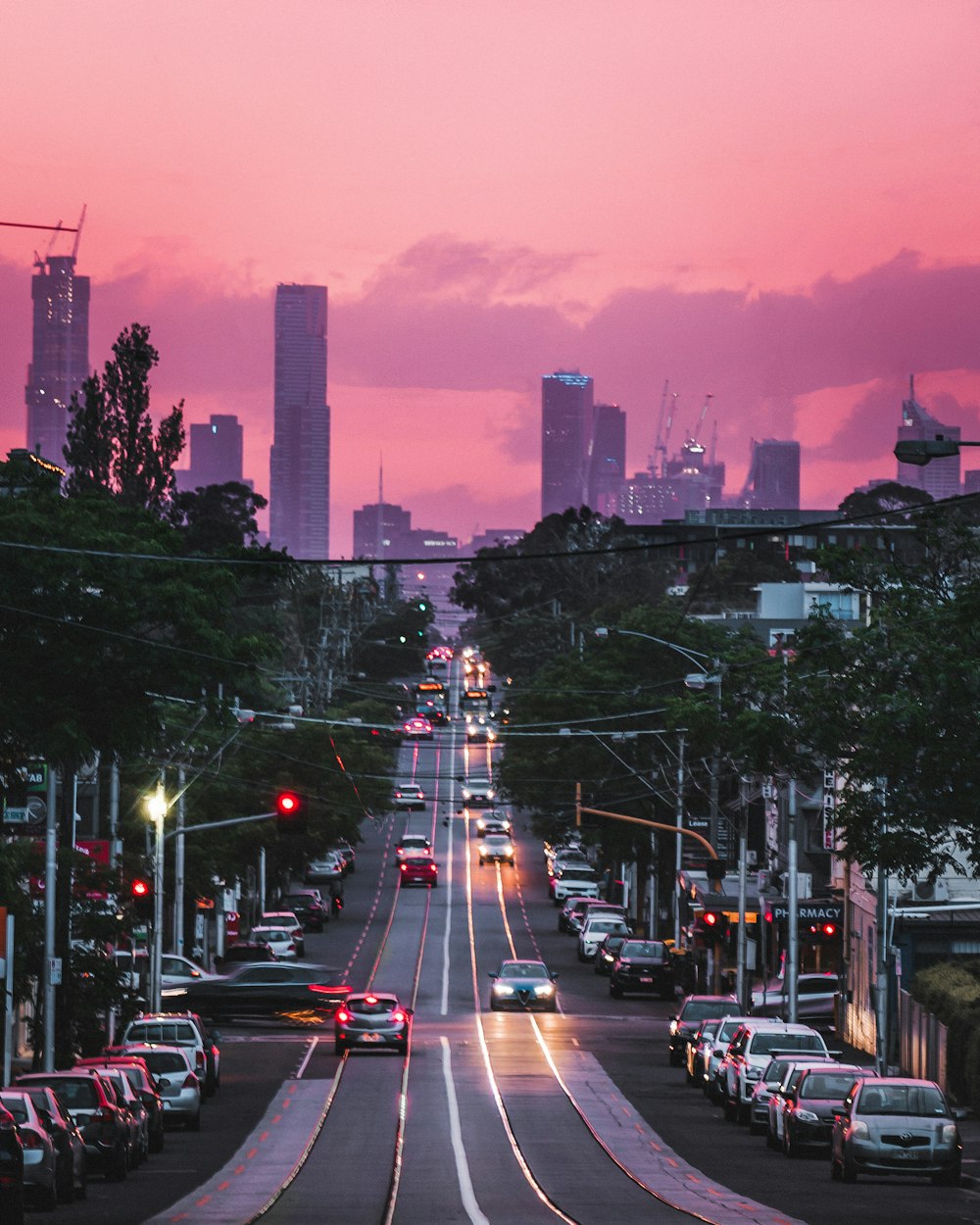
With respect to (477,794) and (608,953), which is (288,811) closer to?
(608,953)

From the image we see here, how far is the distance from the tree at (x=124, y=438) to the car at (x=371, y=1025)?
3573 centimetres

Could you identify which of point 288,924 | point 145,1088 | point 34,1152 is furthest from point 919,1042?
point 288,924

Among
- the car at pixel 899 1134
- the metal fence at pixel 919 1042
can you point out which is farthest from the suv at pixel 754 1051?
the car at pixel 899 1134

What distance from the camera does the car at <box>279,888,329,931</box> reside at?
3565 inches

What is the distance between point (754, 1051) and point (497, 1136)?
6180 mm

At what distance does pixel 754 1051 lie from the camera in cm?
3928

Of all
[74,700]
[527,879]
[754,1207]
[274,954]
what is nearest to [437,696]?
[527,879]

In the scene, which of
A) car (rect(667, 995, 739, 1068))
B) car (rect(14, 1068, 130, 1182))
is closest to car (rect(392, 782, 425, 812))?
car (rect(667, 995, 739, 1068))

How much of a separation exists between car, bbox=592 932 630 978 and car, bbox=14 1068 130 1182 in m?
45.2

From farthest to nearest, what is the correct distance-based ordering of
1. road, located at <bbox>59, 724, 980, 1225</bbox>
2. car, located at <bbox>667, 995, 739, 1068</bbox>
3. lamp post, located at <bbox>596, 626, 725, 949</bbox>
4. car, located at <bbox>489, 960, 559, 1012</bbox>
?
1. car, located at <bbox>489, 960, 559, 1012</bbox>
2. lamp post, located at <bbox>596, 626, 725, 949</bbox>
3. car, located at <bbox>667, 995, 739, 1068</bbox>
4. road, located at <bbox>59, 724, 980, 1225</bbox>

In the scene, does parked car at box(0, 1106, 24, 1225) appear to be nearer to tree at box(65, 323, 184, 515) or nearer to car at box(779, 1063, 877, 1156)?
car at box(779, 1063, 877, 1156)

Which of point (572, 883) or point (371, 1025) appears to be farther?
point (572, 883)

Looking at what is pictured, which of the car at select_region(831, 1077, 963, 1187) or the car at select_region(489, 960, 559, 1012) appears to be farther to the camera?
the car at select_region(489, 960, 559, 1012)

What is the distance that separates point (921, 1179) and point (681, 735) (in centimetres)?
3983
